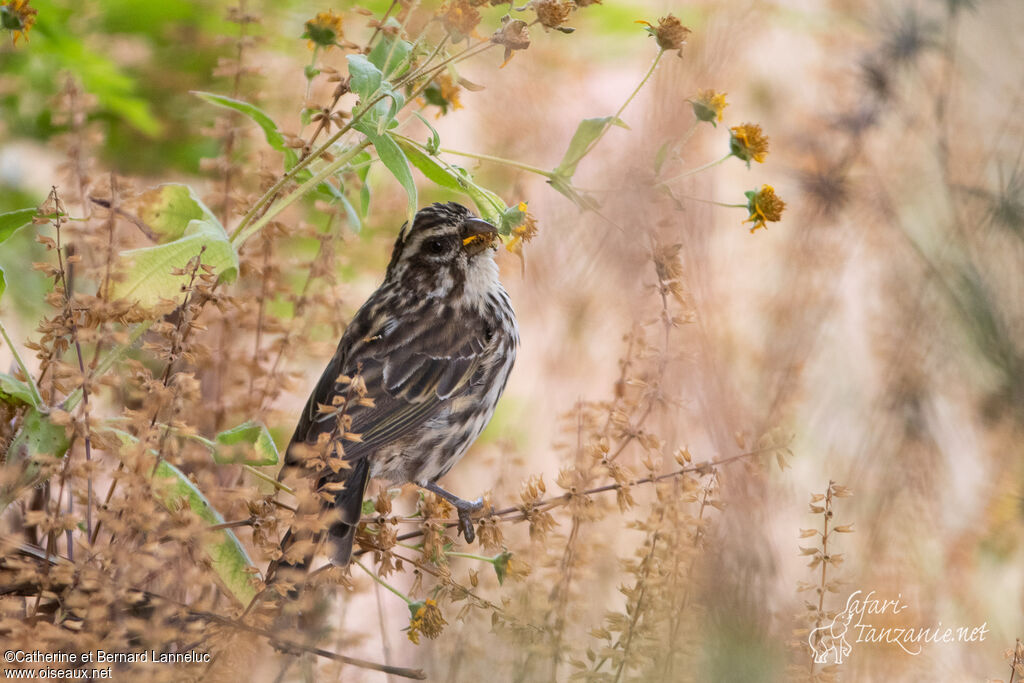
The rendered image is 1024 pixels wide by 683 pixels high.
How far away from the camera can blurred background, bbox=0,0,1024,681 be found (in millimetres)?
2611

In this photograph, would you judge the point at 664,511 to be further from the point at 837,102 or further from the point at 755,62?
the point at 755,62

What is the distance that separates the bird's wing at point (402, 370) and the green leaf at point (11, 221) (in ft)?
3.32

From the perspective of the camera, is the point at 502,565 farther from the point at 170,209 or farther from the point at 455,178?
the point at 170,209

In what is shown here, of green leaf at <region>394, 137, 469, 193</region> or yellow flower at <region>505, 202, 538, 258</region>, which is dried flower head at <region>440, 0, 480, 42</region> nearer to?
green leaf at <region>394, 137, 469, 193</region>

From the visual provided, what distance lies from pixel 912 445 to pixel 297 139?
242 centimetres

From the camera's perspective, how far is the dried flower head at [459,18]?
7.78 feet

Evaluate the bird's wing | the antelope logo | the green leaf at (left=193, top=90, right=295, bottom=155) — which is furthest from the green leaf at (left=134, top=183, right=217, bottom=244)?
the antelope logo

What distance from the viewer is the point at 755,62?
16.6ft

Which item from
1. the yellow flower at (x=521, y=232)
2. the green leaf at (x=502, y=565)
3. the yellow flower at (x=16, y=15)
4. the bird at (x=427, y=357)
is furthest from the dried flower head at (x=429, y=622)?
the yellow flower at (x=16, y=15)

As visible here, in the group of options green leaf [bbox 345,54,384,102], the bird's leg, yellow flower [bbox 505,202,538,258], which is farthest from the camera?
the bird's leg

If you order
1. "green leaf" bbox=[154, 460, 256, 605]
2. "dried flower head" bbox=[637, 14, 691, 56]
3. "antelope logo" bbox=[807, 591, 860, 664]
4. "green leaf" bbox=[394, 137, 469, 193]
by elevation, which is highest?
"dried flower head" bbox=[637, 14, 691, 56]

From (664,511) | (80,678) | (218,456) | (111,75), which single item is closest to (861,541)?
(664,511)

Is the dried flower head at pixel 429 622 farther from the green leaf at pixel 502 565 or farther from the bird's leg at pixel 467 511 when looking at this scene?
the bird's leg at pixel 467 511

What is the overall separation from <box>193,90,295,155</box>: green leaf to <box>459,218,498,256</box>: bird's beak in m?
0.70
